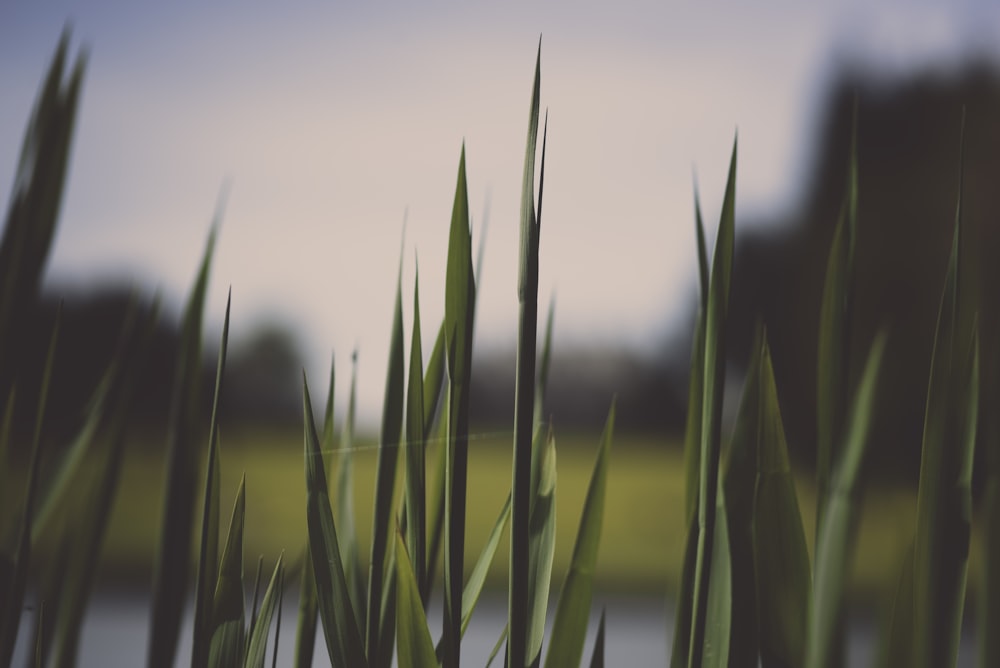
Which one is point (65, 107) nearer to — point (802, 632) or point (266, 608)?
point (266, 608)

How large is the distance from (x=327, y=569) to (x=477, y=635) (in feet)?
19.3

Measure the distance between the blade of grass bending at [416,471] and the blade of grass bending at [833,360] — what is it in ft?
0.44

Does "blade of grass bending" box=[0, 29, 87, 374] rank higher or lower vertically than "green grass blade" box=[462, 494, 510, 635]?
higher

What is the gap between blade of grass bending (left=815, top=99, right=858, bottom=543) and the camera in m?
0.28

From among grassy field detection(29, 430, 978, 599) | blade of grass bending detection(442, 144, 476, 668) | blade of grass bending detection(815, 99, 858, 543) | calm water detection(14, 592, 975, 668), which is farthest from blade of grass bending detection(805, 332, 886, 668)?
grassy field detection(29, 430, 978, 599)

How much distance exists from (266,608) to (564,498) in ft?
32.8

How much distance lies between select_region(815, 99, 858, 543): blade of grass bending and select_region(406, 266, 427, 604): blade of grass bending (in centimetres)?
13

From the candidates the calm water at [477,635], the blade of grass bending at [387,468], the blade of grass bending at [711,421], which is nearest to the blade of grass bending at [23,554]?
the blade of grass bending at [387,468]

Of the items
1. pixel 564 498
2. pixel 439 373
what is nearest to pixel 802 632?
pixel 439 373

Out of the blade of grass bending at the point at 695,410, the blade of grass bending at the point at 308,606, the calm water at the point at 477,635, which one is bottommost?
the calm water at the point at 477,635

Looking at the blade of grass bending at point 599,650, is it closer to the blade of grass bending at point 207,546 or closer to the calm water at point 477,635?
the blade of grass bending at point 207,546

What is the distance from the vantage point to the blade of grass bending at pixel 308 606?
1.15ft

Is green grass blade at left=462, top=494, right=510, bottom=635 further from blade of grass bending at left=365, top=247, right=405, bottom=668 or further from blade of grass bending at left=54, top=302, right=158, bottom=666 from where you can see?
blade of grass bending at left=54, top=302, right=158, bottom=666

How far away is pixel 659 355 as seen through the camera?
11273 mm
